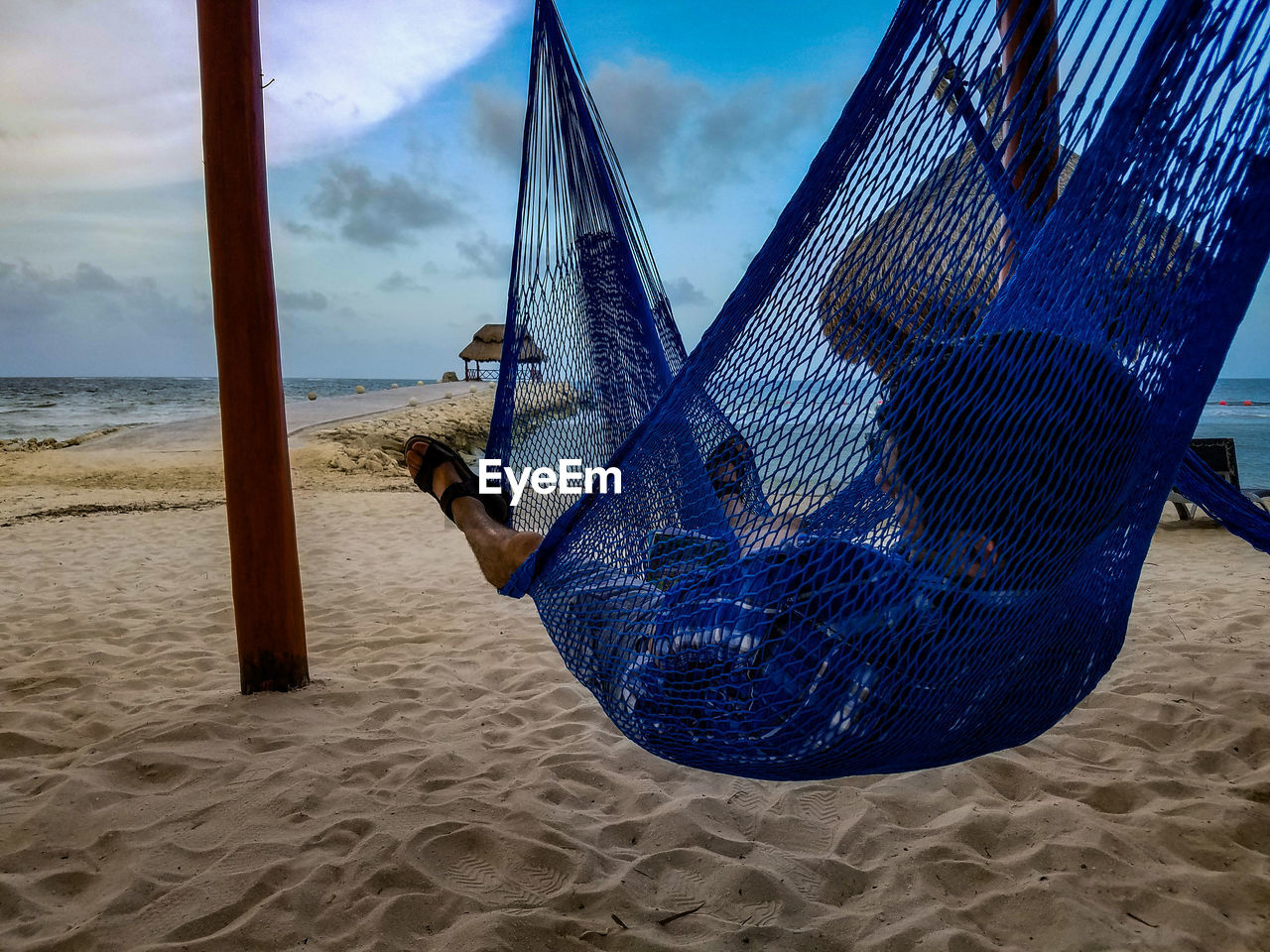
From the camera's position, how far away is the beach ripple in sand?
1.04 metres

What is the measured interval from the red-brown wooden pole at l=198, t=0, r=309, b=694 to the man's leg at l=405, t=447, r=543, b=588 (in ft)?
1.49

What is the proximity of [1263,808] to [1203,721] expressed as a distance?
1.17 feet

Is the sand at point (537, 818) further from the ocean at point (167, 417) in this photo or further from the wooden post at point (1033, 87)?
the ocean at point (167, 417)

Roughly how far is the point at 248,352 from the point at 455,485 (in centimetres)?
60

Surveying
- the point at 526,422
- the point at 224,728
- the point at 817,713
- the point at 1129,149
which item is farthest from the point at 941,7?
the point at 224,728

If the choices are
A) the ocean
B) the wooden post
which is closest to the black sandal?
the wooden post

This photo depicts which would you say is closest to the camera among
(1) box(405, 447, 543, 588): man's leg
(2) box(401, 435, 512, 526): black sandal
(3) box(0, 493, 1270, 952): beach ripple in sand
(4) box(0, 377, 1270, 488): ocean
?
(3) box(0, 493, 1270, 952): beach ripple in sand

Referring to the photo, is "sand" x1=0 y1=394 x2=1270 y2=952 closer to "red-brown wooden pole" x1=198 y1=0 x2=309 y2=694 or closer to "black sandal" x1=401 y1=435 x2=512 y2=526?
"red-brown wooden pole" x1=198 y1=0 x2=309 y2=694

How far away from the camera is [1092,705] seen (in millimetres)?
1747

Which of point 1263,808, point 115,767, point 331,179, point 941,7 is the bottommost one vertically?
point 1263,808

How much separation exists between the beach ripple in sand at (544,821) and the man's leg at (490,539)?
1.36ft

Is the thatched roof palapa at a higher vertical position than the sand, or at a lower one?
higher

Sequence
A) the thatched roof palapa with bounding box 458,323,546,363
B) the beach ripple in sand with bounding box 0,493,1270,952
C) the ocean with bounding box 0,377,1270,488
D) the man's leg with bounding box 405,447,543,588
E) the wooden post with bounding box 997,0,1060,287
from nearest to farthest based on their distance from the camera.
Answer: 1. the wooden post with bounding box 997,0,1060,287
2. the beach ripple in sand with bounding box 0,493,1270,952
3. the man's leg with bounding box 405,447,543,588
4. the ocean with bounding box 0,377,1270,488
5. the thatched roof palapa with bounding box 458,323,546,363

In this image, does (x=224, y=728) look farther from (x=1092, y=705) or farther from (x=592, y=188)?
(x=1092, y=705)
